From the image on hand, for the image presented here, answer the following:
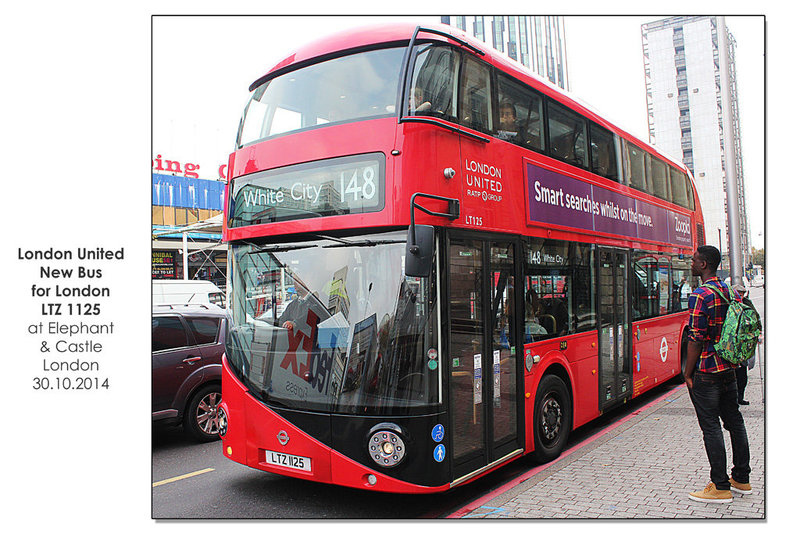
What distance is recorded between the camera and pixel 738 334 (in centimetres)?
454

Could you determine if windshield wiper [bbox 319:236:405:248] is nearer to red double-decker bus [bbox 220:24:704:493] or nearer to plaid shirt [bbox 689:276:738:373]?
red double-decker bus [bbox 220:24:704:493]

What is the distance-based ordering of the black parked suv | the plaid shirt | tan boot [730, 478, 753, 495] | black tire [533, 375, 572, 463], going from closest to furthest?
the plaid shirt < tan boot [730, 478, 753, 495] < black tire [533, 375, 572, 463] < the black parked suv

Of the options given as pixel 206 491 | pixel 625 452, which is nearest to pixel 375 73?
pixel 206 491

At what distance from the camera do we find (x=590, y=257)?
23.1ft

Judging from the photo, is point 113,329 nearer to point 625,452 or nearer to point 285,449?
point 285,449

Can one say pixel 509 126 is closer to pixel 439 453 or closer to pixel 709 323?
pixel 709 323

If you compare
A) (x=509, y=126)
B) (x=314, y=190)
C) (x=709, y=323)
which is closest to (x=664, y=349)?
(x=709, y=323)

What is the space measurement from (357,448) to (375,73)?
289 centimetres

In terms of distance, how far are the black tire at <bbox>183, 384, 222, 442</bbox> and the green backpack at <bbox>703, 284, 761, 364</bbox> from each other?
545 centimetres

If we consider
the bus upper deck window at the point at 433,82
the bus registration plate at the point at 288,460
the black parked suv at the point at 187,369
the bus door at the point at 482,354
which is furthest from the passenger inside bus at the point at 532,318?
the black parked suv at the point at 187,369

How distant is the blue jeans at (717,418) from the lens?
4703 millimetres

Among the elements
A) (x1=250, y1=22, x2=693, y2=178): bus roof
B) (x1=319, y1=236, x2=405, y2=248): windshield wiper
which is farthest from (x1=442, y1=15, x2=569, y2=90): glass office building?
(x1=319, y1=236, x2=405, y2=248): windshield wiper

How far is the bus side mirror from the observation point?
412 centimetres

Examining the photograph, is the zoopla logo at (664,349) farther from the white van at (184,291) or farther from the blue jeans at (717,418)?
the white van at (184,291)
